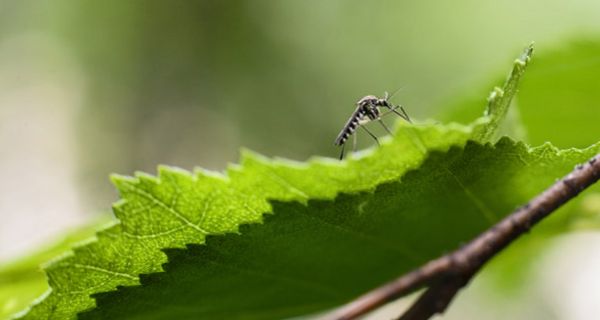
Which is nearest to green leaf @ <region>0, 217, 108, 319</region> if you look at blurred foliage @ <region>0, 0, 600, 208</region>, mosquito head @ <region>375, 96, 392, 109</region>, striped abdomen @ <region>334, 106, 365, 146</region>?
striped abdomen @ <region>334, 106, 365, 146</region>

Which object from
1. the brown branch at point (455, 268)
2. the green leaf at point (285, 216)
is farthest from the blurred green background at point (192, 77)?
the brown branch at point (455, 268)

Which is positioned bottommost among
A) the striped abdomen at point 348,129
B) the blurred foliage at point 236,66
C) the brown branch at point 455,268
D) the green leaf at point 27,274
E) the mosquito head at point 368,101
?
the brown branch at point 455,268

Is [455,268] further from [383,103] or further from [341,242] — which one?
[383,103]

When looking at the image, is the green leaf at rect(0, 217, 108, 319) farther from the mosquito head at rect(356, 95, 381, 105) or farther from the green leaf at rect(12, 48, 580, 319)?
the mosquito head at rect(356, 95, 381, 105)

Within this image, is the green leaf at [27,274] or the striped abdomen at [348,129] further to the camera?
the striped abdomen at [348,129]

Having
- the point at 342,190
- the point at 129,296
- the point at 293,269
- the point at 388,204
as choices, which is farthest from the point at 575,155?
the point at 129,296

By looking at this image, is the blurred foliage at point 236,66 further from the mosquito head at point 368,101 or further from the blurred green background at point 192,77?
the mosquito head at point 368,101
